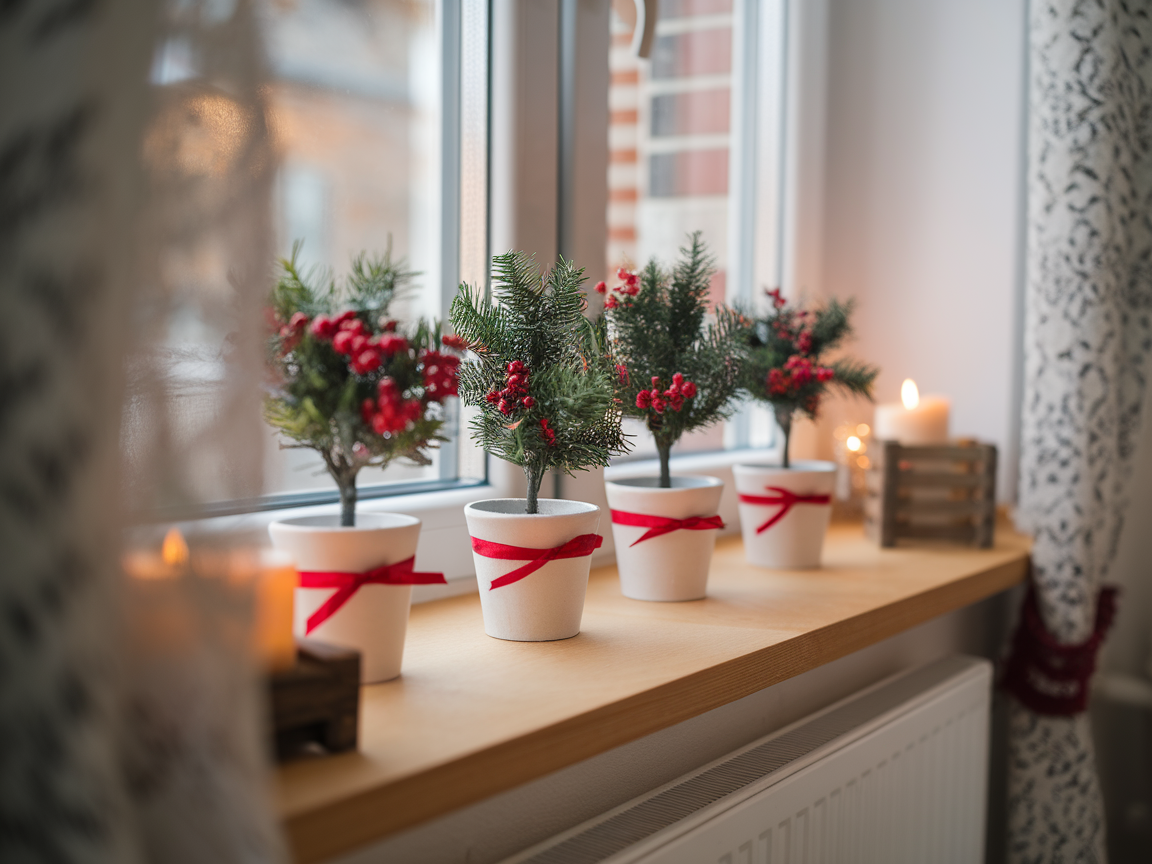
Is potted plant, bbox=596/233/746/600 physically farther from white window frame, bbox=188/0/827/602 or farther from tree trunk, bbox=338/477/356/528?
tree trunk, bbox=338/477/356/528

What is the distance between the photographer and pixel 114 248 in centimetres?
38

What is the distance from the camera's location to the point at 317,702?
0.53m

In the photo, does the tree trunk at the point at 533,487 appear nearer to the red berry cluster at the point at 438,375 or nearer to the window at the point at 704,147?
the red berry cluster at the point at 438,375

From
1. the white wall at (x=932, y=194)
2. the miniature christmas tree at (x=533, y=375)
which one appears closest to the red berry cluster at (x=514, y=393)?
the miniature christmas tree at (x=533, y=375)

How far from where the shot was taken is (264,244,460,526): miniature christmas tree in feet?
1.92

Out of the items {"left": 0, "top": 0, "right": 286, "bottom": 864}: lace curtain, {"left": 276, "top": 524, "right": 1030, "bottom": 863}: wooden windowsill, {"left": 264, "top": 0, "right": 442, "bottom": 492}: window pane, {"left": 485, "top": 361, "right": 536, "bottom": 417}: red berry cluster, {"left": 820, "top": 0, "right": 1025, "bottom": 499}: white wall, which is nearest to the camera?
{"left": 0, "top": 0, "right": 286, "bottom": 864}: lace curtain

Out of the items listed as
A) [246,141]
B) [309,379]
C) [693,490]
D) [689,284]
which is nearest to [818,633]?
[693,490]

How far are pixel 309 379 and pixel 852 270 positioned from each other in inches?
46.6

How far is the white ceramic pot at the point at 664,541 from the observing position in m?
0.90

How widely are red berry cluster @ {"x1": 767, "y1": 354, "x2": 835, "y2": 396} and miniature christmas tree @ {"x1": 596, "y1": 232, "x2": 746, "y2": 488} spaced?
4.7 inches

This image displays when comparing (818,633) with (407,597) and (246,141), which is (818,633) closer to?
(407,597)

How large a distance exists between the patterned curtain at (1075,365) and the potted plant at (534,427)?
2.44ft

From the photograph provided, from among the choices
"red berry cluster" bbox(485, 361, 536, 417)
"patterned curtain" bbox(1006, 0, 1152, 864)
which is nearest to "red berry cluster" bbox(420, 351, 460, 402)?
"red berry cluster" bbox(485, 361, 536, 417)

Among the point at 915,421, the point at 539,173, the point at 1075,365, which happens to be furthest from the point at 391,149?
the point at 1075,365
